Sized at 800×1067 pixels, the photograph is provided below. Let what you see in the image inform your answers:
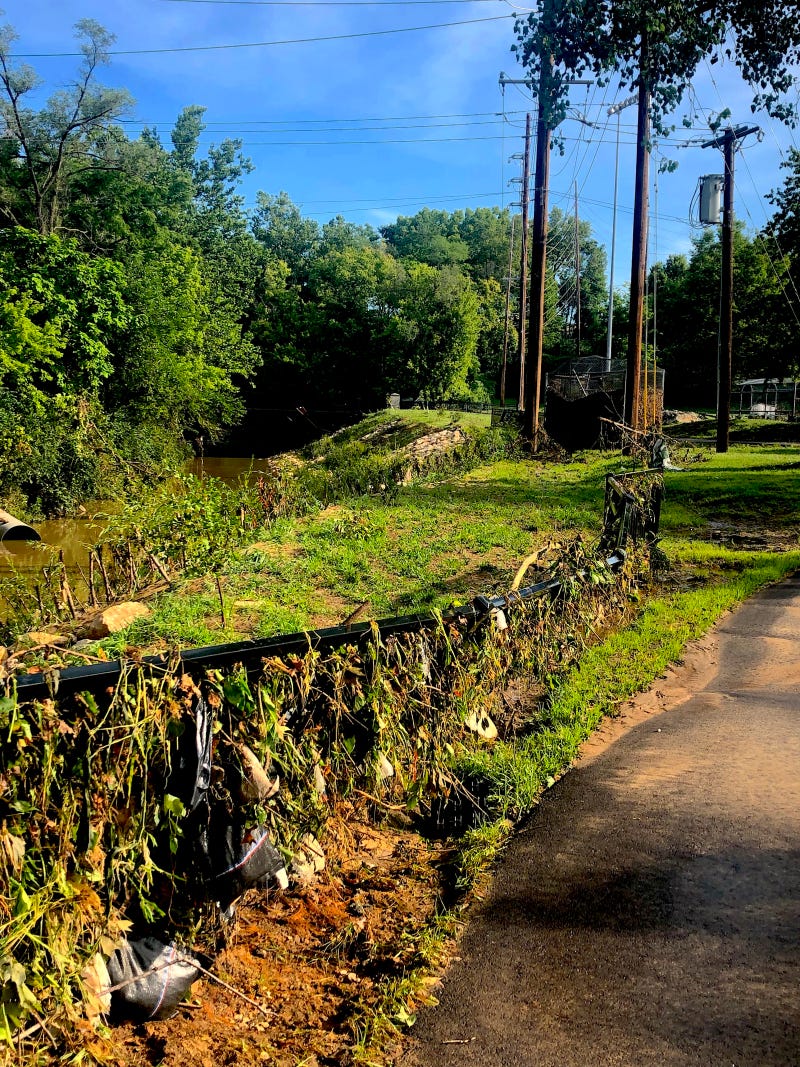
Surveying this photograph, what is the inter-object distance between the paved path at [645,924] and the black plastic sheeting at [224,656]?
1270 millimetres

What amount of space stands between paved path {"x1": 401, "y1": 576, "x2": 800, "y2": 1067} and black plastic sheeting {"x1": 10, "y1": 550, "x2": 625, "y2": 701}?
1270 mm

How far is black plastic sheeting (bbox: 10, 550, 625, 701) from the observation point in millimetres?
2947

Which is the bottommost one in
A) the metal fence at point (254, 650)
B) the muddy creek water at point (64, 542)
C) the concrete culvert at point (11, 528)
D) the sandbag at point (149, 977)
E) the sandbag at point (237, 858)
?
the muddy creek water at point (64, 542)

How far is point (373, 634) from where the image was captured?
426cm

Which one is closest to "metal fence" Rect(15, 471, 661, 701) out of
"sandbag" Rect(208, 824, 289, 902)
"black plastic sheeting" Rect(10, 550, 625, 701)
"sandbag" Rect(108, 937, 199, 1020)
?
"black plastic sheeting" Rect(10, 550, 625, 701)

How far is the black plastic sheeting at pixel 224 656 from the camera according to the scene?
2947mm

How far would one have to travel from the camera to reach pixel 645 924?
359 centimetres

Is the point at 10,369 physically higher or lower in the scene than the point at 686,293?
lower

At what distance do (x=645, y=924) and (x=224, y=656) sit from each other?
2.08 metres

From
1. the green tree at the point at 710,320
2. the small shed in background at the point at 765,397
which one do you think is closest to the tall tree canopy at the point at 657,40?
the green tree at the point at 710,320

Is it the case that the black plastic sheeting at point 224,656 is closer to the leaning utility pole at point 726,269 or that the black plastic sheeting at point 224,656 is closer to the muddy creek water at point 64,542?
the muddy creek water at point 64,542

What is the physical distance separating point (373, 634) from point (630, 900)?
167 centimetres

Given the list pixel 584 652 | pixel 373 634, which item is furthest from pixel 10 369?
pixel 373 634

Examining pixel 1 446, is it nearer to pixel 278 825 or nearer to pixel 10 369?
pixel 10 369
